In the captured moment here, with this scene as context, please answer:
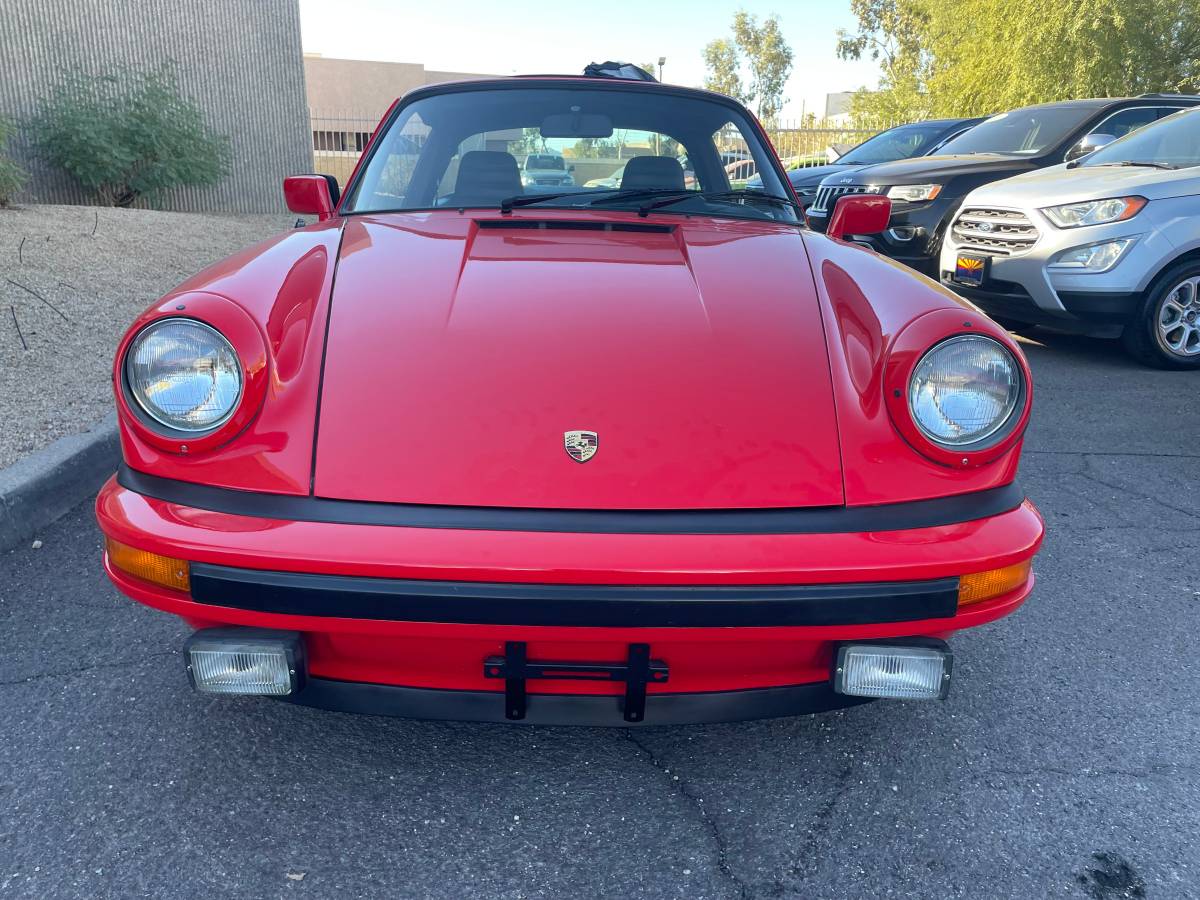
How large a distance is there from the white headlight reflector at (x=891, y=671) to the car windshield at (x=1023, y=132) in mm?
6859

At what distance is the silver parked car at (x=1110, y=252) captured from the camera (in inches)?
207

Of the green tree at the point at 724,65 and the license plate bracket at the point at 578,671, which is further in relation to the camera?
the green tree at the point at 724,65

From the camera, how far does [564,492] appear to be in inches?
63.9

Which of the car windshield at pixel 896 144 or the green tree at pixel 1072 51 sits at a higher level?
the green tree at pixel 1072 51

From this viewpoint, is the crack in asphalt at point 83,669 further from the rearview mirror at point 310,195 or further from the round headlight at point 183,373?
the rearview mirror at point 310,195

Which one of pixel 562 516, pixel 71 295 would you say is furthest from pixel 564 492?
pixel 71 295

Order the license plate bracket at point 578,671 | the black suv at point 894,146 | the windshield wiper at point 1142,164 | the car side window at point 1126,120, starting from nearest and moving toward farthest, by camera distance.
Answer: the license plate bracket at point 578,671 → the windshield wiper at point 1142,164 → the car side window at point 1126,120 → the black suv at point 894,146

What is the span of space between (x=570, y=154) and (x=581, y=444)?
1663 millimetres

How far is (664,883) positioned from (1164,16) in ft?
64.7

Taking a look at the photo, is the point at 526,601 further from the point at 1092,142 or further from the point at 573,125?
the point at 1092,142

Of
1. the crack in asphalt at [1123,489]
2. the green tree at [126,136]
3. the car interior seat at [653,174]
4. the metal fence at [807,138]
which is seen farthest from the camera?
the metal fence at [807,138]

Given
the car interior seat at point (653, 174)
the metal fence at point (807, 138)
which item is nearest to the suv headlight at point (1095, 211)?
the car interior seat at point (653, 174)

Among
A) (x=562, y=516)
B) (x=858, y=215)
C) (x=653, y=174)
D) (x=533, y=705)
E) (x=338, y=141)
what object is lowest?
(x=533, y=705)

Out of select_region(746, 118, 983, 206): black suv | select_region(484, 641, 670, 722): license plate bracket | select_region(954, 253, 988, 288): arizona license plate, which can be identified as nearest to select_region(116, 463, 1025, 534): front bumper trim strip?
select_region(484, 641, 670, 722): license plate bracket
